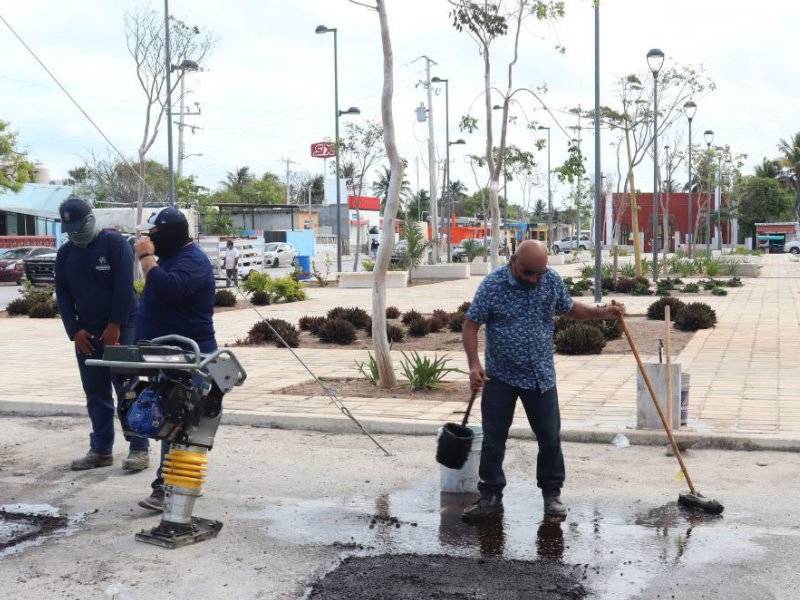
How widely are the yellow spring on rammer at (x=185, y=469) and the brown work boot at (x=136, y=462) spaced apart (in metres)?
1.66

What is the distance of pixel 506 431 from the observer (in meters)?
5.81

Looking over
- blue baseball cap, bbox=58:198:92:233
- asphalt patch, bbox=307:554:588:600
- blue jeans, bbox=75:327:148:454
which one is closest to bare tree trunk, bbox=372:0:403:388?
blue jeans, bbox=75:327:148:454

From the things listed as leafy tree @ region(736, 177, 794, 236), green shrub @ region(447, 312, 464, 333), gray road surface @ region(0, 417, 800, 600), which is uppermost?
leafy tree @ region(736, 177, 794, 236)

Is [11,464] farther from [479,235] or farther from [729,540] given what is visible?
[479,235]

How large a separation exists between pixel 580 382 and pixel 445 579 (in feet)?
20.3

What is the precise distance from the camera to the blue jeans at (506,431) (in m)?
5.71

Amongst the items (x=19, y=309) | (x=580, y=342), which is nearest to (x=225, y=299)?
(x=19, y=309)

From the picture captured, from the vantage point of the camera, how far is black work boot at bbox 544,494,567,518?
5.65 metres

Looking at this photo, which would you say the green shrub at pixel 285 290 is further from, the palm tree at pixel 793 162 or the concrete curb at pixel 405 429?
the palm tree at pixel 793 162

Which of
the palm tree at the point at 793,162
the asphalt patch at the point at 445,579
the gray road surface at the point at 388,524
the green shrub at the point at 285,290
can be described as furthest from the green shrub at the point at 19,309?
the palm tree at the point at 793,162

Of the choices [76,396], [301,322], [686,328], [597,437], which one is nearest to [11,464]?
[76,396]

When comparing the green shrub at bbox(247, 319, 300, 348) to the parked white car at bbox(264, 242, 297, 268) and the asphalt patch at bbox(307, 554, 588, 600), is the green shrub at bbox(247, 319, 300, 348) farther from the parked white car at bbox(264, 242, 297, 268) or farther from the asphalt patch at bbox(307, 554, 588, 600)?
the parked white car at bbox(264, 242, 297, 268)

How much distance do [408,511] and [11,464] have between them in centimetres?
309

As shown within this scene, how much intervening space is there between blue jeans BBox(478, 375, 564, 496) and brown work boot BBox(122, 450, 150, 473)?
7.75ft
